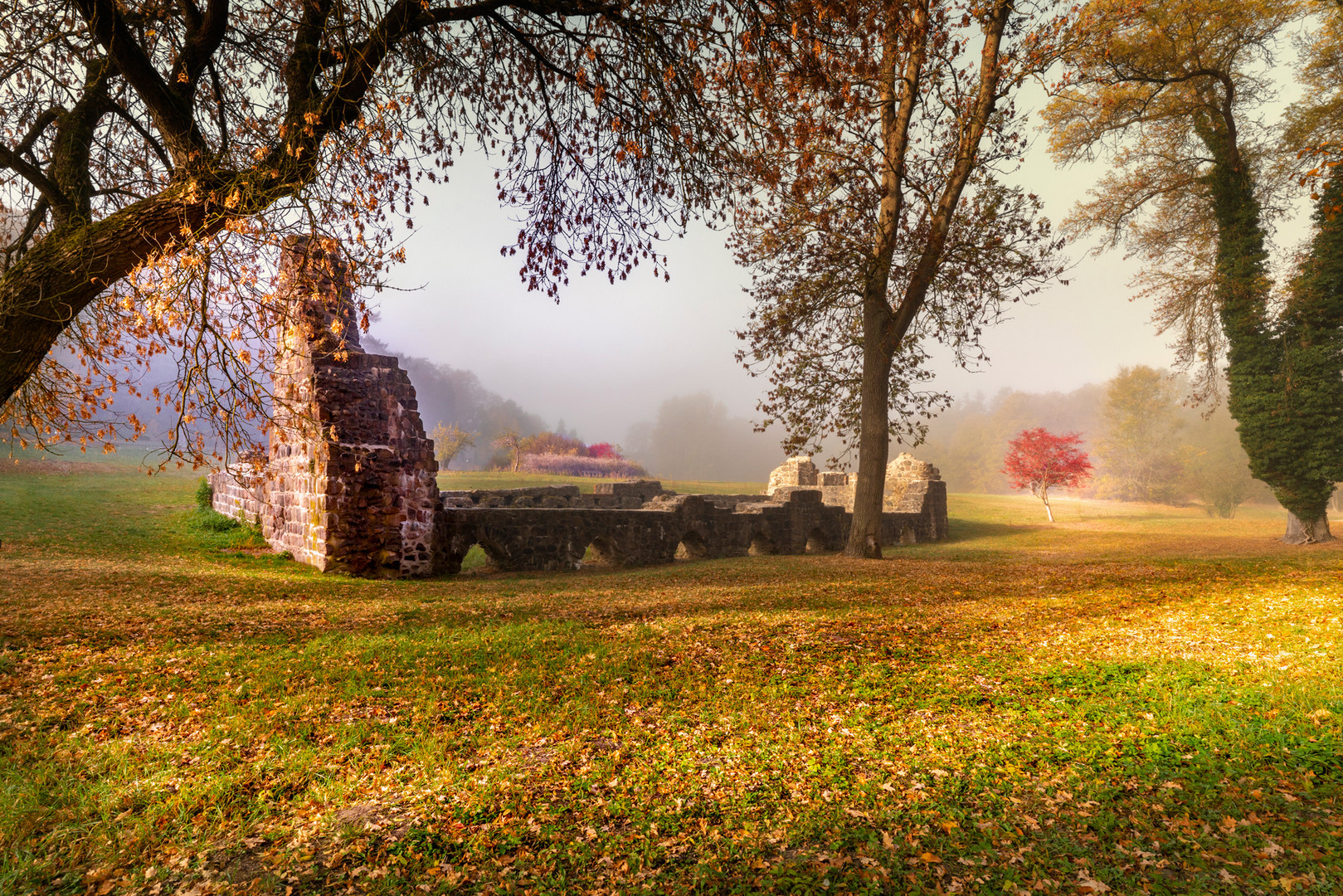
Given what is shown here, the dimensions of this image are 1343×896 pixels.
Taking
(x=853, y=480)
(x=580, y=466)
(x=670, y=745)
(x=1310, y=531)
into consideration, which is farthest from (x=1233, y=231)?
(x=580, y=466)

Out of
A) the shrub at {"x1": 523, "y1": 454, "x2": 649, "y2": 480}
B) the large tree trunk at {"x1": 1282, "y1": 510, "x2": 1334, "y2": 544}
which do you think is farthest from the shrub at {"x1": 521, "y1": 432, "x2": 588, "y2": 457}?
the large tree trunk at {"x1": 1282, "y1": 510, "x2": 1334, "y2": 544}

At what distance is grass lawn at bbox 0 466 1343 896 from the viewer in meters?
2.94

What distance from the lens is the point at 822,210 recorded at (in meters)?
12.5

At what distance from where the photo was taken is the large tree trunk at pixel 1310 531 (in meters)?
17.4

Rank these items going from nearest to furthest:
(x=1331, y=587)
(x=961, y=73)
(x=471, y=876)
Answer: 1. (x=471, y=876)
2. (x=1331, y=587)
3. (x=961, y=73)

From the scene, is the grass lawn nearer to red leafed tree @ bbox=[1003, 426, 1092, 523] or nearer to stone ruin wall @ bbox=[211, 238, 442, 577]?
stone ruin wall @ bbox=[211, 238, 442, 577]

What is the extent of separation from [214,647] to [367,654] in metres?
1.35

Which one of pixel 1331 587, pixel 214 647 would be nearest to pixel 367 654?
pixel 214 647

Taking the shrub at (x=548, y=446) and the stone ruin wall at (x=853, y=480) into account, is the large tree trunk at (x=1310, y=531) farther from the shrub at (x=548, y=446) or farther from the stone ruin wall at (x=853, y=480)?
the shrub at (x=548, y=446)

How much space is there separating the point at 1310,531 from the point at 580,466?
109ft

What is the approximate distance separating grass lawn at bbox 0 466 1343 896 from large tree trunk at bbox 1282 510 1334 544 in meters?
14.4

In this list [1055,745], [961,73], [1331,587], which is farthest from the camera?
[961,73]

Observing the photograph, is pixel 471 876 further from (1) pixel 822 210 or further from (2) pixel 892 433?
(2) pixel 892 433

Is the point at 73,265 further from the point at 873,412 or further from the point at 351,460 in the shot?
the point at 873,412
